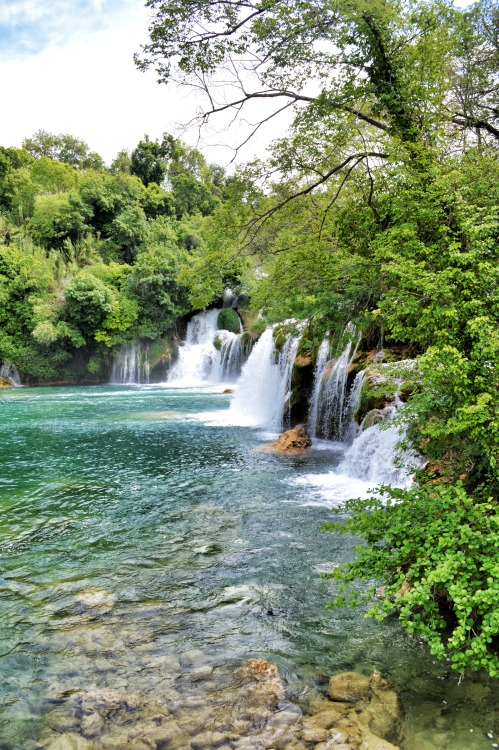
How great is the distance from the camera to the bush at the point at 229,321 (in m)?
31.9

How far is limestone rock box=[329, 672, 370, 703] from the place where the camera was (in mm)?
3438

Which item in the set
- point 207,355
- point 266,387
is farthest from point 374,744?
point 207,355

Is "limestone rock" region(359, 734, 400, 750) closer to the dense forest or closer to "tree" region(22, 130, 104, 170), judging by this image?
the dense forest

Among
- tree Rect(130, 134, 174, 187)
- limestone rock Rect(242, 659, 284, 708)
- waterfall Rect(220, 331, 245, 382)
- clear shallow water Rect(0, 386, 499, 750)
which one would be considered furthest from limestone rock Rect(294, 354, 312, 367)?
tree Rect(130, 134, 174, 187)

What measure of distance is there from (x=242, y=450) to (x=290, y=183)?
623 centimetres

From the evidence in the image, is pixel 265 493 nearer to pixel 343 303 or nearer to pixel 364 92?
pixel 343 303

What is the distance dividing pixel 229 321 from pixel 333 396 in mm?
19653

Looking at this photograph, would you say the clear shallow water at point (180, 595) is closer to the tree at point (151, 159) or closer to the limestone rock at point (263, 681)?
the limestone rock at point (263, 681)

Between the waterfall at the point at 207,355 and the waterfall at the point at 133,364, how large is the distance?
1.73 meters

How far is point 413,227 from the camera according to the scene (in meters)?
4.27

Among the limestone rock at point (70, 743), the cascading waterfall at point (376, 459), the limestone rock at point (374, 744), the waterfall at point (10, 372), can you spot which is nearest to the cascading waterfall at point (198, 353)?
the waterfall at point (10, 372)

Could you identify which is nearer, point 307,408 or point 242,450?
point 242,450

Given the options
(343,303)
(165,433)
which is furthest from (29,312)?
(343,303)

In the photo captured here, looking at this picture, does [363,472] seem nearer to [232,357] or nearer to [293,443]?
[293,443]
